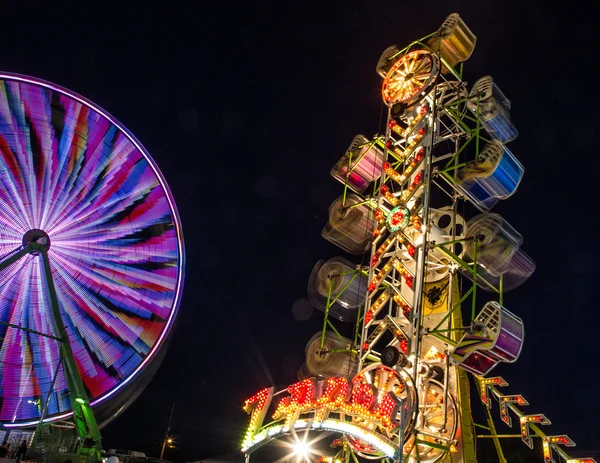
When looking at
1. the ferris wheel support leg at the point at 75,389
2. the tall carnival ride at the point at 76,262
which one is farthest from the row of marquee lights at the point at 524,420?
the ferris wheel support leg at the point at 75,389

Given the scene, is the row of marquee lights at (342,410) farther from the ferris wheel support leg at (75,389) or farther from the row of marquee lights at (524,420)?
the ferris wheel support leg at (75,389)

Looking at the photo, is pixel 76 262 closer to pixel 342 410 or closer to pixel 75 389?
pixel 75 389

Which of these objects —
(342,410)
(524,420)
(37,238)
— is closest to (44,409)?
(37,238)

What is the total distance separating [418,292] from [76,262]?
33.4 feet

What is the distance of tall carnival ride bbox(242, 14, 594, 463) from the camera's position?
9.28 m

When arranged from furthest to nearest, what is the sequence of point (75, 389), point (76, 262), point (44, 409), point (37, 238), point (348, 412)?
point (76, 262) → point (37, 238) → point (75, 389) → point (44, 409) → point (348, 412)

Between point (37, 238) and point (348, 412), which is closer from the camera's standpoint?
point (348, 412)

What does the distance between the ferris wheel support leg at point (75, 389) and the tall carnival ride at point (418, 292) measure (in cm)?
608

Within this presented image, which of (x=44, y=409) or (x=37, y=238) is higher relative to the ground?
(x=37, y=238)

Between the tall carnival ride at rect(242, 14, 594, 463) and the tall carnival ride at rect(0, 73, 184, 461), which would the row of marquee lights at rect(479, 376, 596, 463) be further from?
the tall carnival ride at rect(0, 73, 184, 461)

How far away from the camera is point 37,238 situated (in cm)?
1498

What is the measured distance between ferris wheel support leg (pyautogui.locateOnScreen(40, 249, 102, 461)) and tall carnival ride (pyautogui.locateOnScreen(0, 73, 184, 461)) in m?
0.03

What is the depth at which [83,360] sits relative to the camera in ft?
48.0

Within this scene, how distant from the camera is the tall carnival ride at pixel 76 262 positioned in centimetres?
1425
